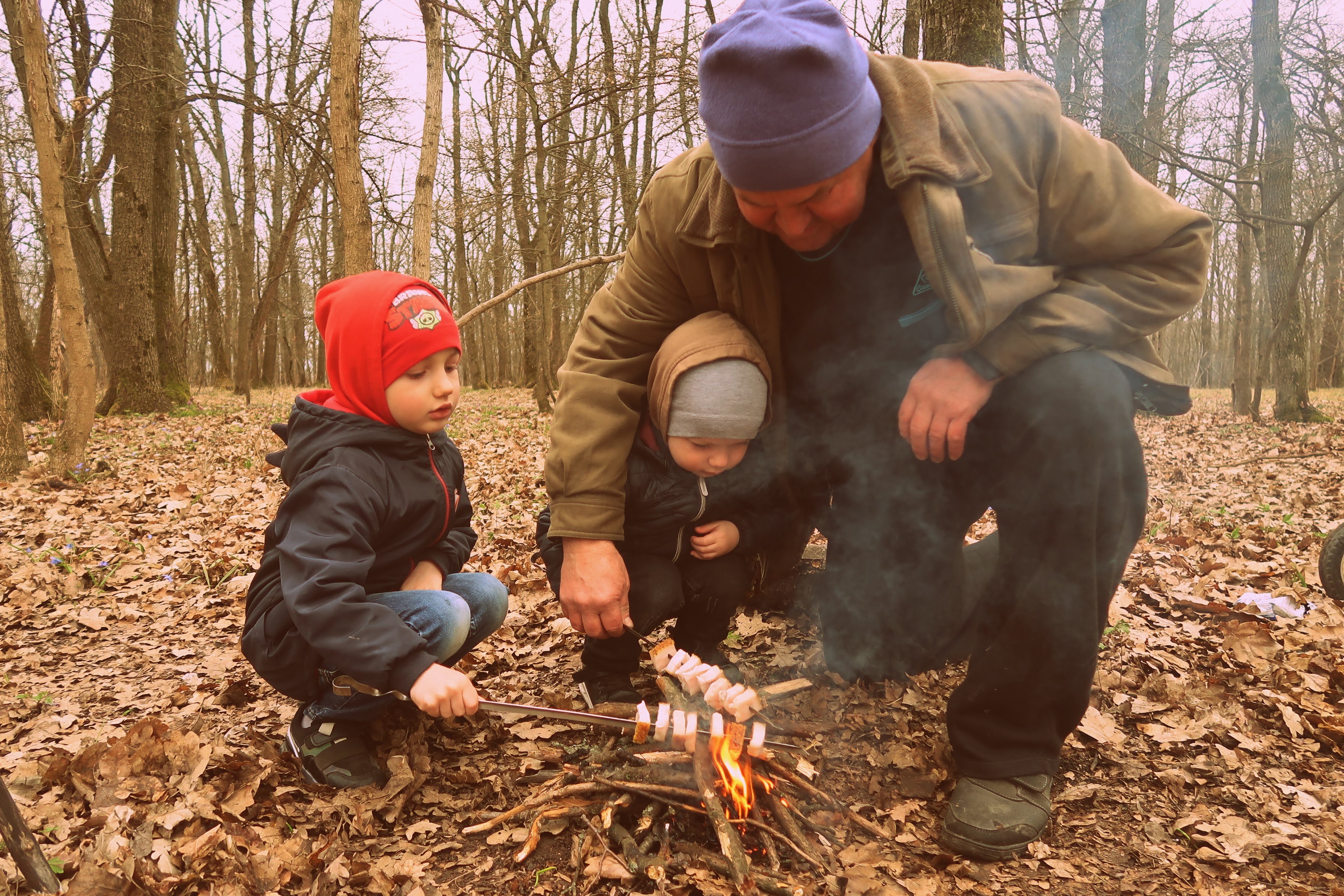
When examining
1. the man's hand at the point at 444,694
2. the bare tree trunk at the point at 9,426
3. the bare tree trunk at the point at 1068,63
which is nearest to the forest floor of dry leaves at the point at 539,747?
the man's hand at the point at 444,694

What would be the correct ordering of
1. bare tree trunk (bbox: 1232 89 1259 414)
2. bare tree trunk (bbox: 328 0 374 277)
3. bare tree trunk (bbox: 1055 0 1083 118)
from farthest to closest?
bare tree trunk (bbox: 1232 89 1259 414), bare tree trunk (bbox: 1055 0 1083 118), bare tree trunk (bbox: 328 0 374 277)

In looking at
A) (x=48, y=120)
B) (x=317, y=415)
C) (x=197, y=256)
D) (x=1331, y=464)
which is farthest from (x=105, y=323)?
(x=1331, y=464)

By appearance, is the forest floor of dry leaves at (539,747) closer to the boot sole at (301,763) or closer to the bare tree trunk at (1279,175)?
the boot sole at (301,763)

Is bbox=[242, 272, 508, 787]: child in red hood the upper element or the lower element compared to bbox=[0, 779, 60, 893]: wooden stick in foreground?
upper

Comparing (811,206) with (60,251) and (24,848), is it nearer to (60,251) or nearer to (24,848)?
(24,848)

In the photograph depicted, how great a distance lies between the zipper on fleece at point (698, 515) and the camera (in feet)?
8.18

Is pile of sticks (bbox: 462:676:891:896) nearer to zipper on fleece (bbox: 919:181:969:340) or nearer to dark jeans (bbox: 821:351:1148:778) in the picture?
dark jeans (bbox: 821:351:1148:778)

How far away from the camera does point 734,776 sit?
77.9 inches

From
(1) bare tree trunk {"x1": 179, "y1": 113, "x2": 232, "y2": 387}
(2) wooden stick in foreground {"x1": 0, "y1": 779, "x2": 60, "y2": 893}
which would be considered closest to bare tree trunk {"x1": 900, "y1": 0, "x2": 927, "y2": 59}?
(2) wooden stick in foreground {"x1": 0, "y1": 779, "x2": 60, "y2": 893}

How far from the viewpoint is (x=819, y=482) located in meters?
2.70

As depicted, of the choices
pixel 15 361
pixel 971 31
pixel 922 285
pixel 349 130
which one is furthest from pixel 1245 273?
pixel 15 361

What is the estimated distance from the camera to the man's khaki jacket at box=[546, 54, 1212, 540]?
1907 millimetres

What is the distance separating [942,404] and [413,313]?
155cm

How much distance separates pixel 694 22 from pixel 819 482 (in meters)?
13.0
